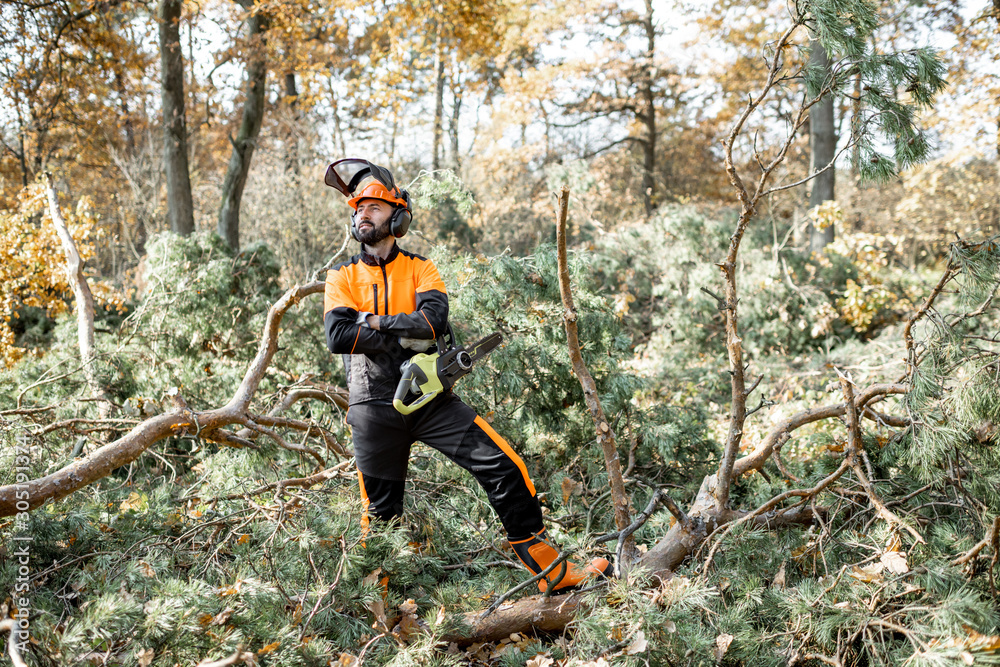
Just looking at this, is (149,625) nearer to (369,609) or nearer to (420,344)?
(369,609)

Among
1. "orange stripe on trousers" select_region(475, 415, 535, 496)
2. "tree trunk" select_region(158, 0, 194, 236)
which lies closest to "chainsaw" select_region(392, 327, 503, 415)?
"orange stripe on trousers" select_region(475, 415, 535, 496)

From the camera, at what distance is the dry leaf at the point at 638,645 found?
79.4 inches

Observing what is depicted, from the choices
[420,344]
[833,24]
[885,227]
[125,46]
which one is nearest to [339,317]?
[420,344]

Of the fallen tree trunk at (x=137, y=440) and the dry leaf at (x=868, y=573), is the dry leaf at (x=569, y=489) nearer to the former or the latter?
the dry leaf at (x=868, y=573)

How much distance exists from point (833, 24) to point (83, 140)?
41.7 ft

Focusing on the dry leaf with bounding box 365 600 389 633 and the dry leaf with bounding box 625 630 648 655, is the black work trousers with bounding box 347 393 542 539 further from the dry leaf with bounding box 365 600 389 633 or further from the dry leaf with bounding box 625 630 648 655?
the dry leaf with bounding box 625 630 648 655

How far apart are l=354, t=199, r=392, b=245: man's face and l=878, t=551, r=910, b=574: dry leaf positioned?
8.00ft

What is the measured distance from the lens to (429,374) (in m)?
2.82

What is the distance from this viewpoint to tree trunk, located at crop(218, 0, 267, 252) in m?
8.44

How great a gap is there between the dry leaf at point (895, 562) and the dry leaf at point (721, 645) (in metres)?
0.67

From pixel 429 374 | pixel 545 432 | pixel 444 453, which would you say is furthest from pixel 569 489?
pixel 429 374

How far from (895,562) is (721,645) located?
0.73m

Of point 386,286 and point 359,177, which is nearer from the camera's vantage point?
point 386,286

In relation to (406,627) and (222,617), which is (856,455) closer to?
(406,627)
